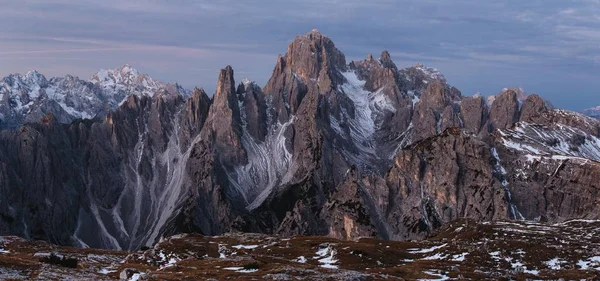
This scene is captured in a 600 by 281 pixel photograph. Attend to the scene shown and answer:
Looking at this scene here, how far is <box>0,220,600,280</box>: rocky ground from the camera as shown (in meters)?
80.7

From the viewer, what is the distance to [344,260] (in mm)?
120375

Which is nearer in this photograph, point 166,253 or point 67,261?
point 67,261

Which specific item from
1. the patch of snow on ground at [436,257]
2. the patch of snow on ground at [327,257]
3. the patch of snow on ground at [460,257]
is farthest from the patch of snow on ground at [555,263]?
the patch of snow on ground at [327,257]

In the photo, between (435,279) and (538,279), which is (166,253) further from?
(538,279)

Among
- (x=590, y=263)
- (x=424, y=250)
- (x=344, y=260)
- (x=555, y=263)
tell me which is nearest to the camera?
(x=590, y=263)

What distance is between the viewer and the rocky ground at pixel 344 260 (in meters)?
80.7

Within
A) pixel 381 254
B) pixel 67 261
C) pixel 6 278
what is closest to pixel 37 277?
pixel 6 278

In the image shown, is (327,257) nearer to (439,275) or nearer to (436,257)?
(436,257)

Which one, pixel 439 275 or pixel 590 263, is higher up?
pixel 439 275

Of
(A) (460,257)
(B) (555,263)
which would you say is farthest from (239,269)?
(B) (555,263)

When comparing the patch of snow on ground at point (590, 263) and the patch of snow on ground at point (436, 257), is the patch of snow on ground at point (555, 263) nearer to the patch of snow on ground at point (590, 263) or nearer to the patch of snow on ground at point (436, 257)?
the patch of snow on ground at point (590, 263)

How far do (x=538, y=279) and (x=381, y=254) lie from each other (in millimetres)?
45752

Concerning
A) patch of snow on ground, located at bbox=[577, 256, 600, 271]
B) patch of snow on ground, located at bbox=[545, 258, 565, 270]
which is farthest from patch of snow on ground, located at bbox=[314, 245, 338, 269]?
patch of snow on ground, located at bbox=[577, 256, 600, 271]

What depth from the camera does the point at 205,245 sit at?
6339 inches
